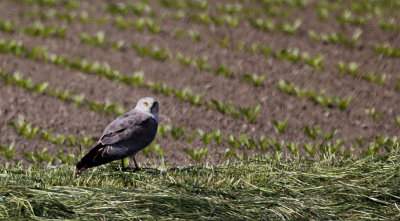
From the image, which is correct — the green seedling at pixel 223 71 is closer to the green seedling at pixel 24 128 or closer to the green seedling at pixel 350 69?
the green seedling at pixel 350 69

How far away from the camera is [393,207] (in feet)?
12.6

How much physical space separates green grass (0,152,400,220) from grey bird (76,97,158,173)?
184 millimetres

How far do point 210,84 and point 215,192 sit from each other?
3.67m

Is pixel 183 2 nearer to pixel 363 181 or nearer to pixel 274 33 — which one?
pixel 274 33

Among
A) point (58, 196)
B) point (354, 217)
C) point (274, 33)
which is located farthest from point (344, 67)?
point (58, 196)

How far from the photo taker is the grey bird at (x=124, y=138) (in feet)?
14.2

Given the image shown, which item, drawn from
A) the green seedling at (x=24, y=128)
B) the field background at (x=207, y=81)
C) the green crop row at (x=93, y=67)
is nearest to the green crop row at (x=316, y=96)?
the field background at (x=207, y=81)

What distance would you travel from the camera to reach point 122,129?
4.56 metres

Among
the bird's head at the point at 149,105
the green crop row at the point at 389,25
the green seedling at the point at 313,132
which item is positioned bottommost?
the green seedling at the point at 313,132

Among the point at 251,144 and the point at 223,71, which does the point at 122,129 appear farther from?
the point at 223,71

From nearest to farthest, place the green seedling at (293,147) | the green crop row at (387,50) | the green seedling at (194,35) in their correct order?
1. the green seedling at (293,147)
2. the green crop row at (387,50)
3. the green seedling at (194,35)

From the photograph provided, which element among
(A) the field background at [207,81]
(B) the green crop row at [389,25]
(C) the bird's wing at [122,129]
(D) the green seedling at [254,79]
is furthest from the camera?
(B) the green crop row at [389,25]

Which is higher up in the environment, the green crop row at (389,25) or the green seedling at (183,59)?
the green crop row at (389,25)

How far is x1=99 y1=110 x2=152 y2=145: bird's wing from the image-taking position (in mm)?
4473
